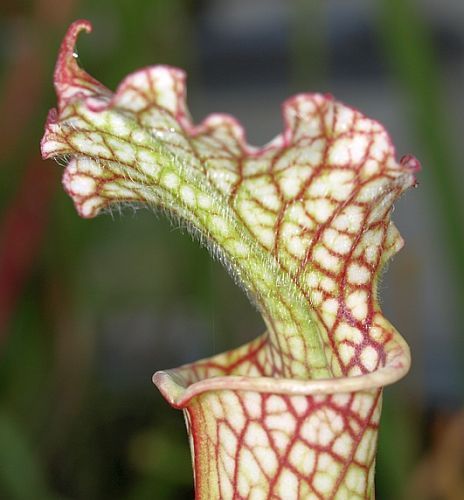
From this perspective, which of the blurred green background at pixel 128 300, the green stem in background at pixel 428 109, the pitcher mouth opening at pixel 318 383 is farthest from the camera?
the blurred green background at pixel 128 300

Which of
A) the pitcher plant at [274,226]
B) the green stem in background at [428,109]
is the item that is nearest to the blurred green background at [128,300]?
the green stem in background at [428,109]

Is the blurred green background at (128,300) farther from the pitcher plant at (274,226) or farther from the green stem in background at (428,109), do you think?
the pitcher plant at (274,226)

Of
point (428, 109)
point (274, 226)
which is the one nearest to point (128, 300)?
point (428, 109)

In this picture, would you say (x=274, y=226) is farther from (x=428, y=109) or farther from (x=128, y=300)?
(x=128, y=300)

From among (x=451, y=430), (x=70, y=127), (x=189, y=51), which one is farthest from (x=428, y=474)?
(x=189, y=51)

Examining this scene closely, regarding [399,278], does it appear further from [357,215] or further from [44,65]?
[357,215]
